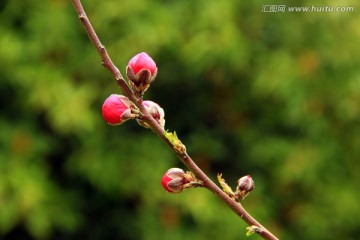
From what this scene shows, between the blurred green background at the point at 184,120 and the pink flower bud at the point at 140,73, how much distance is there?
2366mm

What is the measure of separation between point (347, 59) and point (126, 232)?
1.51 meters

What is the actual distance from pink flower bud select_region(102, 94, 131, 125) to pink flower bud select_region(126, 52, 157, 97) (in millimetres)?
20

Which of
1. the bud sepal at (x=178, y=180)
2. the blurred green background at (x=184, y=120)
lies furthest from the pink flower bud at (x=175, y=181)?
the blurred green background at (x=184, y=120)

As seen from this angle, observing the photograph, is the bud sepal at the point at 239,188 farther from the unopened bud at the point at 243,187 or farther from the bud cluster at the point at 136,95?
the bud cluster at the point at 136,95

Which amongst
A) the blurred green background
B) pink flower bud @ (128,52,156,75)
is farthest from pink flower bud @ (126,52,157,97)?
the blurred green background

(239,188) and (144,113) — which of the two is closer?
(144,113)

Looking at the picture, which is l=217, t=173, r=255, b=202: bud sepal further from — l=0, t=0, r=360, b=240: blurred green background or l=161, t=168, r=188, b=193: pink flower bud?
l=0, t=0, r=360, b=240: blurred green background

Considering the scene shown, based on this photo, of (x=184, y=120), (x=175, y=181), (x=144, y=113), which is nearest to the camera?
(x=144, y=113)

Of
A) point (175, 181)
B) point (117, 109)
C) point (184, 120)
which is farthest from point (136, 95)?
point (184, 120)

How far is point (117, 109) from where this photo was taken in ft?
2.81

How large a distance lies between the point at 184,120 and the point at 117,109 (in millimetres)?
2904

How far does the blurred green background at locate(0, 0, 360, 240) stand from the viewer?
3340 millimetres

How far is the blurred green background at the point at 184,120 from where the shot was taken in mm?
3340

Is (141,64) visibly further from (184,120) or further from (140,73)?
(184,120)
